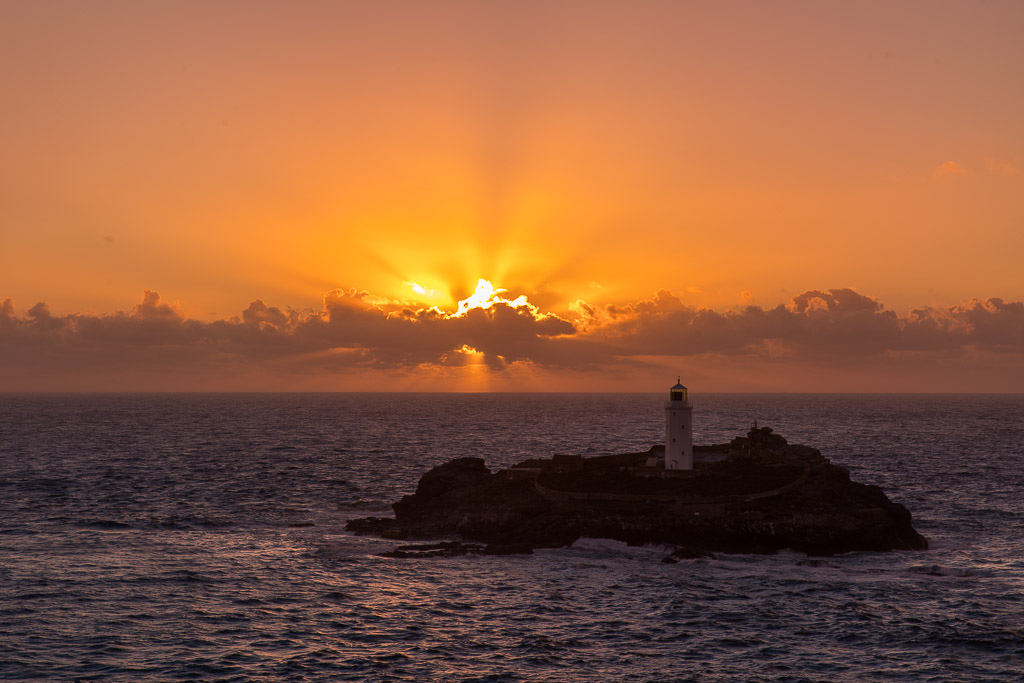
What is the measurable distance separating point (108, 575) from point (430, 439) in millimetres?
117023

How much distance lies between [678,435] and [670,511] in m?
11.8

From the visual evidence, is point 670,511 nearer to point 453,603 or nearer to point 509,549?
point 509,549

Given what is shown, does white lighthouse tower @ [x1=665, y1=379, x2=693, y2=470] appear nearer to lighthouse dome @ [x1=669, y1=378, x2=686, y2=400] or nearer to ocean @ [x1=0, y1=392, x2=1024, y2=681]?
lighthouse dome @ [x1=669, y1=378, x2=686, y2=400]

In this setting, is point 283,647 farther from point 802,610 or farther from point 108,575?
point 802,610

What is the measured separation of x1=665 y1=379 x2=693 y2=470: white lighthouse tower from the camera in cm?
7156

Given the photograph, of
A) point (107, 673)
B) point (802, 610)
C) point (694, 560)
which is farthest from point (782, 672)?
point (107, 673)

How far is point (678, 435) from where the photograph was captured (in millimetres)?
72125

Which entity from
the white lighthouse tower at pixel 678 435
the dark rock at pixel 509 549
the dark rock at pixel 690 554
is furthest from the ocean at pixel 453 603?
the white lighthouse tower at pixel 678 435

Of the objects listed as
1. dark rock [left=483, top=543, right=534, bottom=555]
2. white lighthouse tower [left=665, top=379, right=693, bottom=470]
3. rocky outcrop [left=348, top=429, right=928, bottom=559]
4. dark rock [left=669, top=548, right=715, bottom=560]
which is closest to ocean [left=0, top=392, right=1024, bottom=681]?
dark rock [left=669, top=548, right=715, bottom=560]

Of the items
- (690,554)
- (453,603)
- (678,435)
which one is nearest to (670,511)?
(690,554)

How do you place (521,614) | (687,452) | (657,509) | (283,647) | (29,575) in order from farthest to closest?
(687,452) → (657,509) → (29,575) → (521,614) → (283,647)

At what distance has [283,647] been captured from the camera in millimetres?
41250

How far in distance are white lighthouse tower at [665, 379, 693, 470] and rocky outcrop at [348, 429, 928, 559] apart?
163 centimetres

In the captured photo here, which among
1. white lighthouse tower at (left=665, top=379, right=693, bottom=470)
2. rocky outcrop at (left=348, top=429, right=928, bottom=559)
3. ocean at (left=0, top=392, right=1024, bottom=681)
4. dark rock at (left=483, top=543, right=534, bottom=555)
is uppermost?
white lighthouse tower at (left=665, top=379, right=693, bottom=470)
